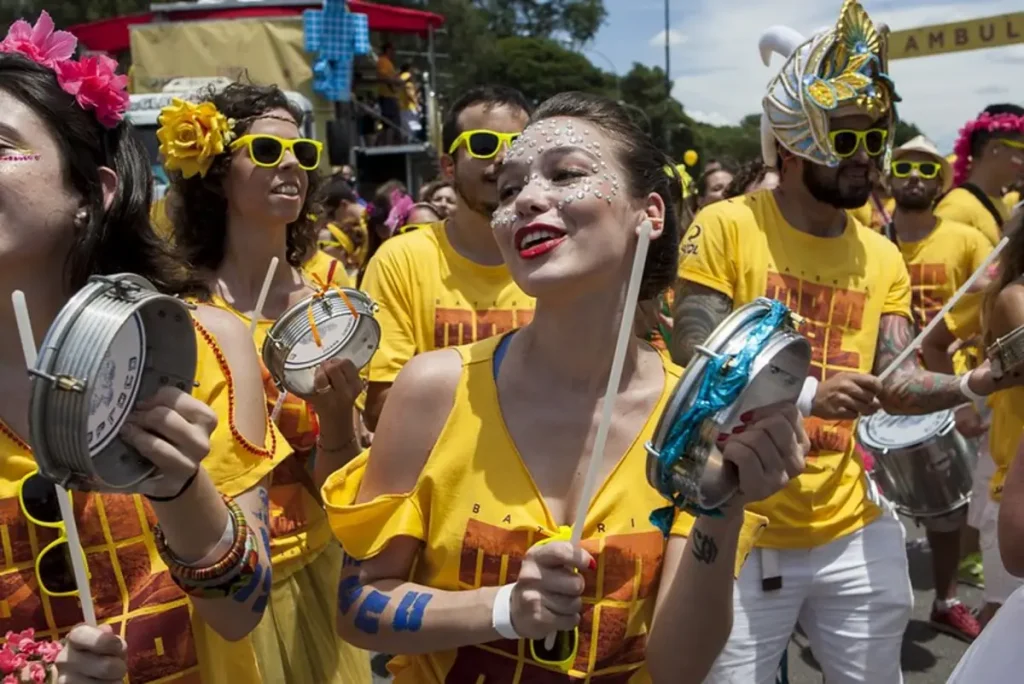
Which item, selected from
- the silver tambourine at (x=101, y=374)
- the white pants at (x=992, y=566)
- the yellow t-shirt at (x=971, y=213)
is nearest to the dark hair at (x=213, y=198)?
the silver tambourine at (x=101, y=374)

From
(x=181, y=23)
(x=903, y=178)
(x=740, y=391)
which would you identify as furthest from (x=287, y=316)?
(x=181, y=23)

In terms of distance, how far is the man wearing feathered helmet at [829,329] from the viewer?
3436 millimetres

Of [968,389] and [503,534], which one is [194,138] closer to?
[503,534]

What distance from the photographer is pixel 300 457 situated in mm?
3457

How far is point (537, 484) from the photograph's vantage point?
2.13 metres

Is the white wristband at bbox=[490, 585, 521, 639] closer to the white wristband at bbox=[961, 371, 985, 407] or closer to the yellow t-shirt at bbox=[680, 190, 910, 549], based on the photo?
the yellow t-shirt at bbox=[680, 190, 910, 549]

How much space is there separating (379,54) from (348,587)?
19.5 meters

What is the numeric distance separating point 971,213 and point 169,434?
5.96 meters

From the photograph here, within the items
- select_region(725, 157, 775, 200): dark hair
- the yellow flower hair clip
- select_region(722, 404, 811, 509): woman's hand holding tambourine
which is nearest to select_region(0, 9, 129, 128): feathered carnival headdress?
select_region(722, 404, 811, 509): woman's hand holding tambourine

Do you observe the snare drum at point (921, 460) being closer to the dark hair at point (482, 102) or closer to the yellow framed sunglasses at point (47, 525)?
the dark hair at point (482, 102)

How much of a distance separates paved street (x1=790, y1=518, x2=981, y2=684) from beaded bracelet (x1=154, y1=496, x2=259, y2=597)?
3828 mm

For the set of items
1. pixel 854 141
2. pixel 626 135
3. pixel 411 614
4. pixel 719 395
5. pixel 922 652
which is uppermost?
pixel 854 141

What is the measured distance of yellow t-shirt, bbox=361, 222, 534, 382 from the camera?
3.70 meters

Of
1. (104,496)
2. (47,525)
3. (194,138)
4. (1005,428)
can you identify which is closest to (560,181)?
(104,496)
